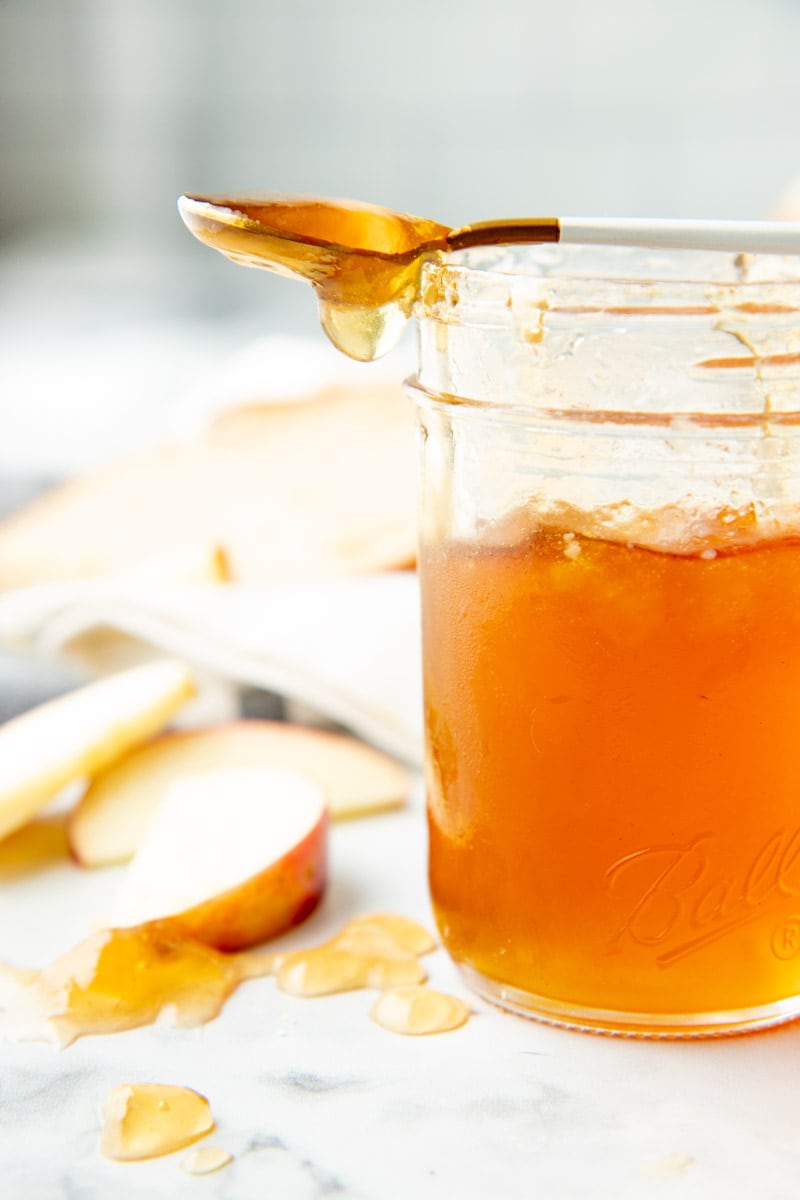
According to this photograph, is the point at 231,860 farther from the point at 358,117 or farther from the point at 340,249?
the point at 358,117

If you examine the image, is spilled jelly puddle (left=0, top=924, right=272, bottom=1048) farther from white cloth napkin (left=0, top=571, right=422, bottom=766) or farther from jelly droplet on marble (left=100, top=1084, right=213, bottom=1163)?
white cloth napkin (left=0, top=571, right=422, bottom=766)

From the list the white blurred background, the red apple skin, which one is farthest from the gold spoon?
the white blurred background

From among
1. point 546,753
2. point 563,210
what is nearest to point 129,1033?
point 546,753

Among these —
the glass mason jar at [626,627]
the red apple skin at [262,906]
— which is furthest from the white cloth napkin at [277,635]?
the glass mason jar at [626,627]

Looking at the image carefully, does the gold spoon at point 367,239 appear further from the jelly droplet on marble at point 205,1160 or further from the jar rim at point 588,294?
the jelly droplet on marble at point 205,1160

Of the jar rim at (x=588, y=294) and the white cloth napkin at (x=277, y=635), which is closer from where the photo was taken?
the jar rim at (x=588, y=294)
